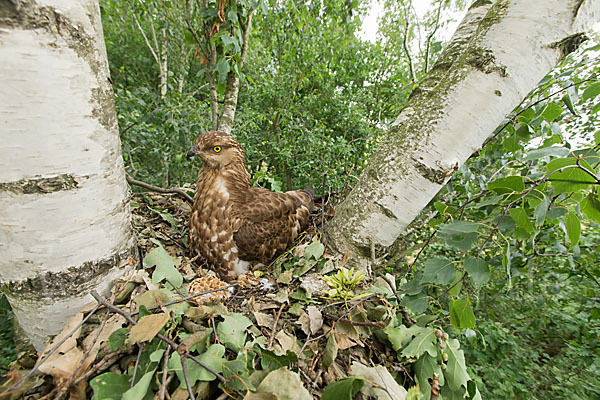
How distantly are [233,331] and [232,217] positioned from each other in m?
0.91

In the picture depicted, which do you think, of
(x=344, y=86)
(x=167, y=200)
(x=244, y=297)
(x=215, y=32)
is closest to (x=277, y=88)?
(x=344, y=86)

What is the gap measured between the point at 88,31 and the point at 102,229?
0.67m

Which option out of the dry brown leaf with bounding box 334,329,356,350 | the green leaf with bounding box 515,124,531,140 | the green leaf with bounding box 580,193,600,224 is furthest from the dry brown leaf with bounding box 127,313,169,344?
the green leaf with bounding box 515,124,531,140

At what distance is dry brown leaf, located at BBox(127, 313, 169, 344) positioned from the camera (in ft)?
2.22

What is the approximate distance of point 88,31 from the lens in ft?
2.56

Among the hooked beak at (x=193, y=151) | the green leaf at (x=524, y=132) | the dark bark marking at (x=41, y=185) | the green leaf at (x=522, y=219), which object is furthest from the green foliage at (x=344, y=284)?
the hooked beak at (x=193, y=151)

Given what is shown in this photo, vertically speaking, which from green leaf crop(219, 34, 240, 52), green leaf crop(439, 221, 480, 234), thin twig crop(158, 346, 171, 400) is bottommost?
thin twig crop(158, 346, 171, 400)

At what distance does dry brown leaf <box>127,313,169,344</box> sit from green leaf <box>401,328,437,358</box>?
0.81m

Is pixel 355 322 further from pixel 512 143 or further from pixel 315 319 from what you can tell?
pixel 512 143

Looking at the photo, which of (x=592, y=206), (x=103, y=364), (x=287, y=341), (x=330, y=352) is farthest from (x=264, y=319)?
(x=592, y=206)

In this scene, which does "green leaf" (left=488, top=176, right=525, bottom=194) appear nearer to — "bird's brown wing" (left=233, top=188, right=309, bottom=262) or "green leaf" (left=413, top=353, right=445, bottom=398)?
"green leaf" (left=413, top=353, right=445, bottom=398)

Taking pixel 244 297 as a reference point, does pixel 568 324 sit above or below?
below

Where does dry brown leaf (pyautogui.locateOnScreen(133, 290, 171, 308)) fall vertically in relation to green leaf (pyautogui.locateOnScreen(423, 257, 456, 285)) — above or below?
below

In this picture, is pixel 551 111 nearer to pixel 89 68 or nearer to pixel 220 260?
pixel 89 68
